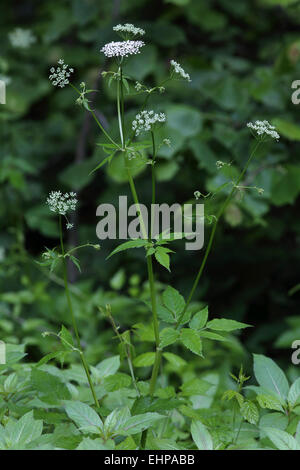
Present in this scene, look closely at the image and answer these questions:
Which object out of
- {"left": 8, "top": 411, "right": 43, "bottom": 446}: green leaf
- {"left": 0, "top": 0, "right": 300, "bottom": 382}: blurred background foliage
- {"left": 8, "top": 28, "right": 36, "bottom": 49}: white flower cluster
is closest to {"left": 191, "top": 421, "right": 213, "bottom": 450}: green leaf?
{"left": 8, "top": 411, "right": 43, "bottom": 446}: green leaf

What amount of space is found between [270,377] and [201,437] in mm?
211

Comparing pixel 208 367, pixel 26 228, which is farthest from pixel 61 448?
pixel 26 228

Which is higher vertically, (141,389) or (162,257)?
(162,257)

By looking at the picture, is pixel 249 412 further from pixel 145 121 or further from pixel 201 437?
pixel 145 121

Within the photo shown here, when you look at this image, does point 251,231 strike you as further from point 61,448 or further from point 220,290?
point 61,448

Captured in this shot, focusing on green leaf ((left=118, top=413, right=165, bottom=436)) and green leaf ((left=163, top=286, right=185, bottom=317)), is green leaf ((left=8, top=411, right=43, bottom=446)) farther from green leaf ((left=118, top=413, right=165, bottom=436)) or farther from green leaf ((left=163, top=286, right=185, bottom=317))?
green leaf ((left=163, top=286, right=185, bottom=317))

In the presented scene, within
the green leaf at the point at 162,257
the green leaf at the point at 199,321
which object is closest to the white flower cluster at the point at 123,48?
the green leaf at the point at 162,257

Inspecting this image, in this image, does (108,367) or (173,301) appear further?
(108,367)

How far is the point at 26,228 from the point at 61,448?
2.25 metres

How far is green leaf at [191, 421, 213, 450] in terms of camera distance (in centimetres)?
73

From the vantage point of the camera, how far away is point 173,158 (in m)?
2.08

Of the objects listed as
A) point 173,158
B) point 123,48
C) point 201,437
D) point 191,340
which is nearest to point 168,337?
point 191,340
